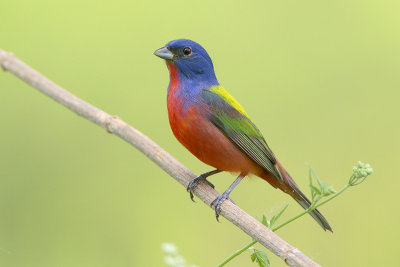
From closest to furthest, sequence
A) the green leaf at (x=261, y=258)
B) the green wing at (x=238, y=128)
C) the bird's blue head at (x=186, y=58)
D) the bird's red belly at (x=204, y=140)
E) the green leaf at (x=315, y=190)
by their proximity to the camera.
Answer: the green leaf at (x=261, y=258) → the green leaf at (x=315, y=190) → the bird's red belly at (x=204, y=140) → the green wing at (x=238, y=128) → the bird's blue head at (x=186, y=58)

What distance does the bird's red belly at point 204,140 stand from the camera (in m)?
4.29

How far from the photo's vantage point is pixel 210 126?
14.4 ft

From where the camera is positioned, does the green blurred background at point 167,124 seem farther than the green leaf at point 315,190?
Yes

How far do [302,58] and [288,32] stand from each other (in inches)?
12.2

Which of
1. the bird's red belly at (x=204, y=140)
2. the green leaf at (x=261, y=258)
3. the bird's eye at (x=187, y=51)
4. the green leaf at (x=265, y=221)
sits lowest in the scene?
the green leaf at (x=261, y=258)

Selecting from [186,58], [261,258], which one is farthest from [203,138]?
[261,258]

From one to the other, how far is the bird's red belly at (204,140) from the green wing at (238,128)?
0.16ft

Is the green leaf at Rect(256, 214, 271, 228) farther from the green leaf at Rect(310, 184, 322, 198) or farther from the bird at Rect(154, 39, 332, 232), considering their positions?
the bird at Rect(154, 39, 332, 232)

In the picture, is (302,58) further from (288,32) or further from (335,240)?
(335,240)

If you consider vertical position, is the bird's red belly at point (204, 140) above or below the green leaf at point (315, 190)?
below

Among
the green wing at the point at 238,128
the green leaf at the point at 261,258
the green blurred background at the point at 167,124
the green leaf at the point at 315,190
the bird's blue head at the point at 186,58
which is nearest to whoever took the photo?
the green leaf at the point at 261,258

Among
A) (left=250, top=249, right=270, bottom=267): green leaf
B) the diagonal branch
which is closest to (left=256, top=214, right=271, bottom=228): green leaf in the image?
the diagonal branch

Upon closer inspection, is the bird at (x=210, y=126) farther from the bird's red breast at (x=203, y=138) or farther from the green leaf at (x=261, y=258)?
the green leaf at (x=261, y=258)

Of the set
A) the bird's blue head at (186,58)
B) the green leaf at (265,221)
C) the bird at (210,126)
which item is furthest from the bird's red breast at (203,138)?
the green leaf at (265,221)
